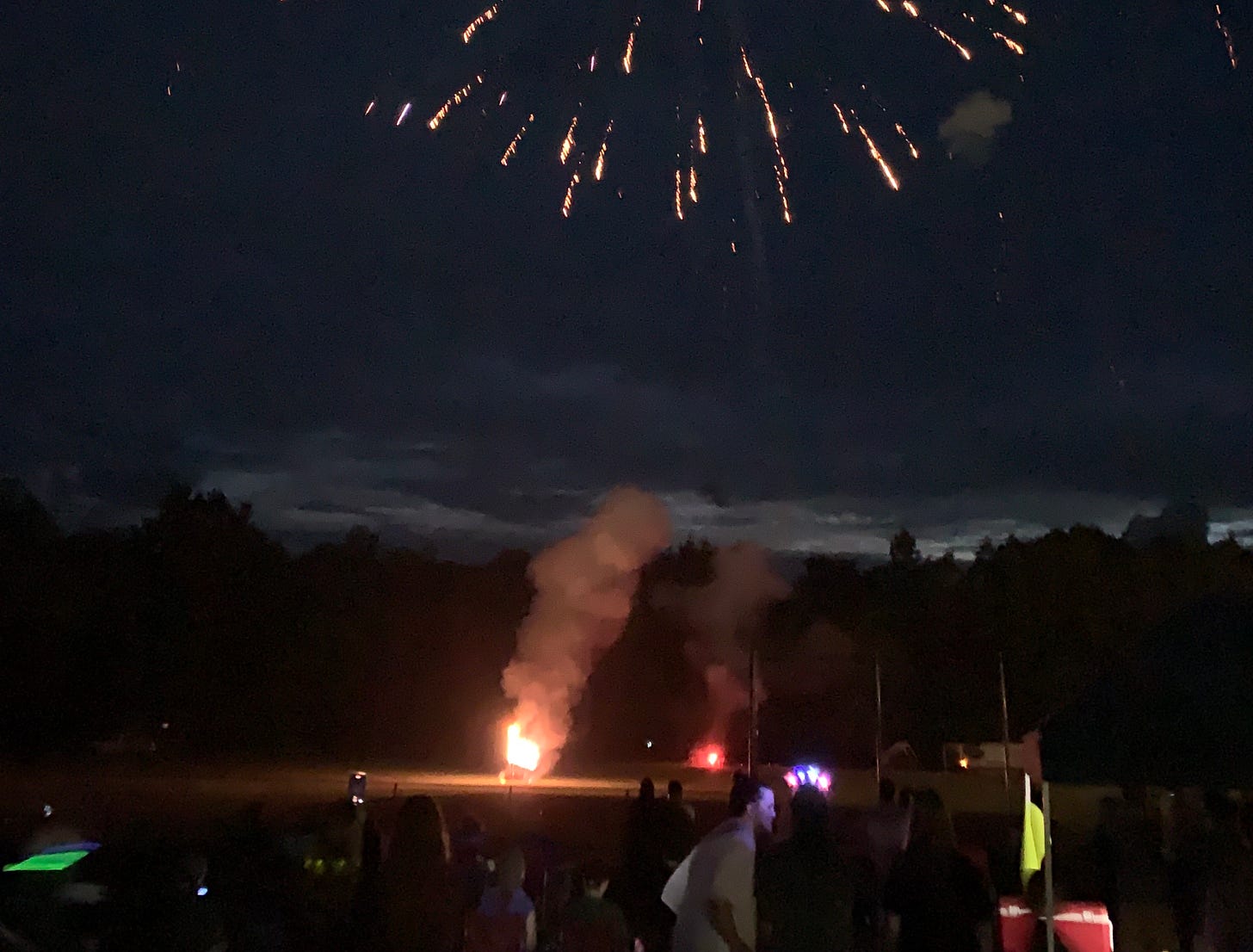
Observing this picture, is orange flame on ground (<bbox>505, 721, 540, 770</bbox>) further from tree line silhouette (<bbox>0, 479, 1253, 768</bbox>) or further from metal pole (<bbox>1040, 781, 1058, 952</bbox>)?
metal pole (<bbox>1040, 781, 1058, 952</bbox>)

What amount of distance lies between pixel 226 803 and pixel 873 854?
61.0ft

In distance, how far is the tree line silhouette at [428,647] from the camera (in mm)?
45188

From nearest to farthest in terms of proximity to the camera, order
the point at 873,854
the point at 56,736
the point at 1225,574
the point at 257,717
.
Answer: the point at 873,854, the point at 56,736, the point at 257,717, the point at 1225,574

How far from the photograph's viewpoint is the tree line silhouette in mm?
45188

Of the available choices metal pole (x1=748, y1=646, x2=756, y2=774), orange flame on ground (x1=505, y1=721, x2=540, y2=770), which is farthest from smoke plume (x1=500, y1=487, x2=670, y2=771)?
metal pole (x1=748, y1=646, x2=756, y2=774)

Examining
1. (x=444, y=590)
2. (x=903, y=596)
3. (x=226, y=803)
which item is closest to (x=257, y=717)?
(x=444, y=590)

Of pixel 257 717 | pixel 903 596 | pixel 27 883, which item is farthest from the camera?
pixel 903 596

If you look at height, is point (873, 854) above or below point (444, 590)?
below

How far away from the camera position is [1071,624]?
53.7 m

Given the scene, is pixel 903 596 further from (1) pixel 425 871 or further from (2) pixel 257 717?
(1) pixel 425 871

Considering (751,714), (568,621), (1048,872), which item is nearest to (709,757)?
(568,621)

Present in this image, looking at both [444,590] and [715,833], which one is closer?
[715,833]

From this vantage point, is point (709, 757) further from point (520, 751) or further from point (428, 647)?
point (428, 647)

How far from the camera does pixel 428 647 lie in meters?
58.4
